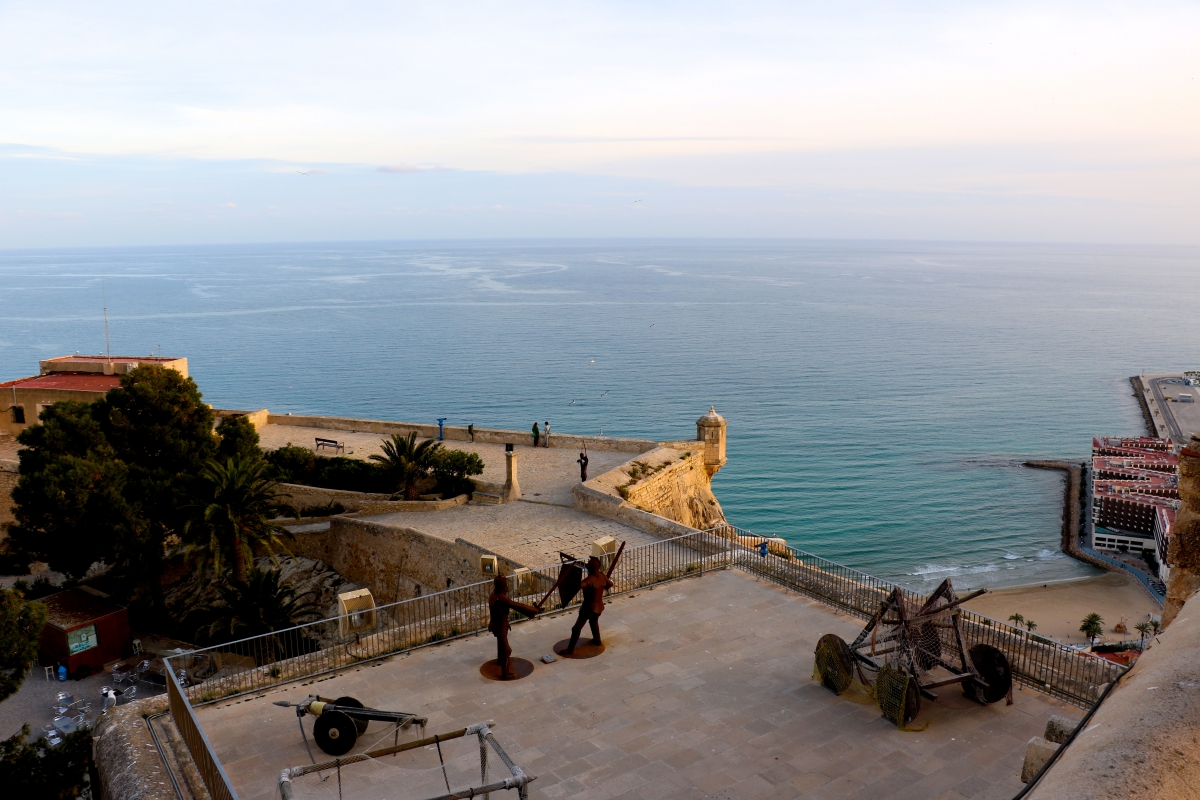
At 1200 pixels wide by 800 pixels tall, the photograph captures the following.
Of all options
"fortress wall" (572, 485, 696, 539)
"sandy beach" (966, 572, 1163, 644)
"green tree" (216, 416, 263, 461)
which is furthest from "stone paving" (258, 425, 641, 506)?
"sandy beach" (966, 572, 1163, 644)

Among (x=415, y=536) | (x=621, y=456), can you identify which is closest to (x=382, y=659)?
(x=415, y=536)

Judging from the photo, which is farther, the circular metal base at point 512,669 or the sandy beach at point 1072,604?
the sandy beach at point 1072,604

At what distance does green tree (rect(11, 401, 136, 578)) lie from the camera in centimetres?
2239

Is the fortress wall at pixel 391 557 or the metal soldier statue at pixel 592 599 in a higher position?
the metal soldier statue at pixel 592 599

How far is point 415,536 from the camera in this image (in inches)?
805

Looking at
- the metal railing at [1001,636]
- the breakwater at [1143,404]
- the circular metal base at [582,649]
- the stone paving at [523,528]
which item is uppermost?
the metal railing at [1001,636]

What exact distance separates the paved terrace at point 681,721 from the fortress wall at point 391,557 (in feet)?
24.1

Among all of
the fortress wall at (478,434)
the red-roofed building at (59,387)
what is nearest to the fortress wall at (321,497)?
the fortress wall at (478,434)

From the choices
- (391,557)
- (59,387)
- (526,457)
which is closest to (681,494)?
(526,457)

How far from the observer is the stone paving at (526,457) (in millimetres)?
23611

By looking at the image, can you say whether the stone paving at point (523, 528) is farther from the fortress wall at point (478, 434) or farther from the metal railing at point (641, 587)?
the fortress wall at point (478, 434)

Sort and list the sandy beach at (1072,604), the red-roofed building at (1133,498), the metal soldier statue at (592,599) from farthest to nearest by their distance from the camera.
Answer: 1. the red-roofed building at (1133,498)
2. the sandy beach at (1072,604)
3. the metal soldier statue at (592,599)

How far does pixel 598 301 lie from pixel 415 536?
11644 cm

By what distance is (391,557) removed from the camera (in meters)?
21.2
